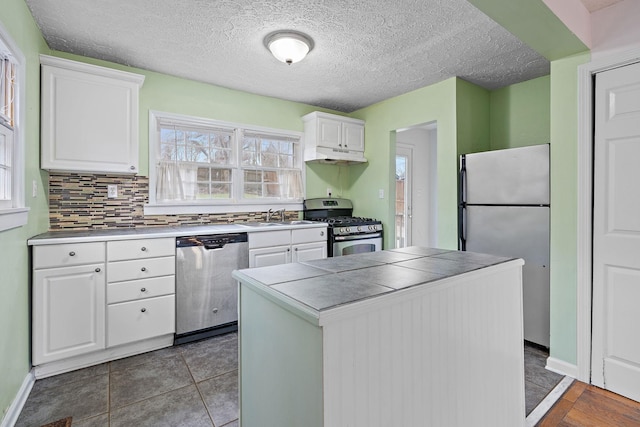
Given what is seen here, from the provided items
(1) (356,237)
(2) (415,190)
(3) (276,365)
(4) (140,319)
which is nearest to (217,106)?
(1) (356,237)

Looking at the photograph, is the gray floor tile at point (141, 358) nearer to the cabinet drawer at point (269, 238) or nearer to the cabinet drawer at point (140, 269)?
the cabinet drawer at point (140, 269)

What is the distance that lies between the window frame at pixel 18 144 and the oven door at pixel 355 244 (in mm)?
A: 2523

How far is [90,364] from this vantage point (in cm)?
235

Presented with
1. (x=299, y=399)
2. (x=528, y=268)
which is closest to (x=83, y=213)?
(x=299, y=399)

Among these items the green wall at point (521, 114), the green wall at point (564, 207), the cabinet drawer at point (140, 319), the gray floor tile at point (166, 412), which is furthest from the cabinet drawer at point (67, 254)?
the green wall at point (521, 114)

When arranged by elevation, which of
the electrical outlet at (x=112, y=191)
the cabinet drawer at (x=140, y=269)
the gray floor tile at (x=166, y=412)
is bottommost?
the gray floor tile at (x=166, y=412)

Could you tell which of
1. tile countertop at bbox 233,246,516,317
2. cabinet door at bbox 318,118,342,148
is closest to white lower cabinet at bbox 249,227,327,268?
cabinet door at bbox 318,118,342,148

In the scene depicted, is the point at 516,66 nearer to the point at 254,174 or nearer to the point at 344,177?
the point at 344,177

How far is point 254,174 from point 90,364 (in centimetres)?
230

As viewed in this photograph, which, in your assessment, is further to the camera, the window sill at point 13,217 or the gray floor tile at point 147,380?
the gray floor tile at point 147,380

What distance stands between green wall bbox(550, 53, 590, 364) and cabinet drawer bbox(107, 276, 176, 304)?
2.89 m

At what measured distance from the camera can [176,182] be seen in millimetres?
3250

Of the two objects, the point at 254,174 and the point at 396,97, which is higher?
the point at 396,97

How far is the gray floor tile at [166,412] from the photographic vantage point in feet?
5.73
